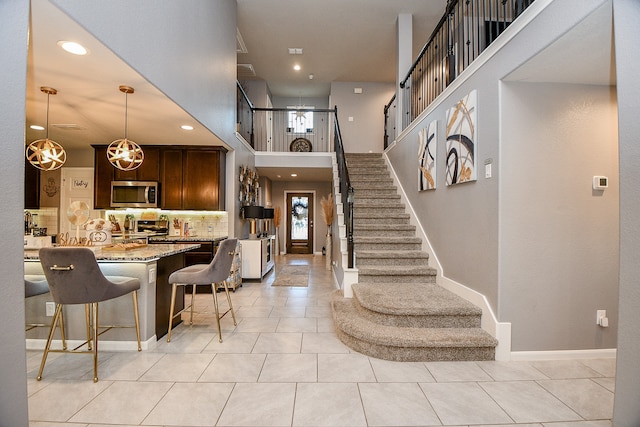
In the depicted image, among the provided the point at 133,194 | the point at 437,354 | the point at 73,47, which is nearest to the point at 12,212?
the point at 73,47

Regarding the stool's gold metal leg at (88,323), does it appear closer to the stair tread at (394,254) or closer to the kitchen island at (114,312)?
the kitchen island at (114,312)

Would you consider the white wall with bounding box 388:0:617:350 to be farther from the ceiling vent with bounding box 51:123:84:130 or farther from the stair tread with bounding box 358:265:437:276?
the ceiling vent with bounding box 51:123:84:130

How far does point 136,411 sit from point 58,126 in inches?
162

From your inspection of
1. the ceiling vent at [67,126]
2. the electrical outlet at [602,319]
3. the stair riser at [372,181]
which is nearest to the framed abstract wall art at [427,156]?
the stair riser at [372,181]

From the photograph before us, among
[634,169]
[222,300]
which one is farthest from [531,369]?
[222,300]

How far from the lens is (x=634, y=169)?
1607 mm

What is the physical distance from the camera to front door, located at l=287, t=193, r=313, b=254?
1049 centimetres

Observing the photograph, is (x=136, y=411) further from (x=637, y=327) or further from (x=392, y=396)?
(x=637, y=327)

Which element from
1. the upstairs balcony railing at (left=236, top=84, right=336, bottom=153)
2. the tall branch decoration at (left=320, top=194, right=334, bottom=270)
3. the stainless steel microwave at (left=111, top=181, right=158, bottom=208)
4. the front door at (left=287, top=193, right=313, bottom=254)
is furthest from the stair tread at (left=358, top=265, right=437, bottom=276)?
the front door at (left=287, top=193, right=313, bottom=254)

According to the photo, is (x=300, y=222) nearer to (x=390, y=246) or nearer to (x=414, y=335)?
(x=390, y=246)

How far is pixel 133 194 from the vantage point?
5129mm

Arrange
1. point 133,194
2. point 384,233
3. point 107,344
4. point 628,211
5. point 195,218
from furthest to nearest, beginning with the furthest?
point 195,218, point 133,194, point 384,233, point 107,344, point 628,211

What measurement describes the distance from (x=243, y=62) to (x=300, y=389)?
25.7 feet

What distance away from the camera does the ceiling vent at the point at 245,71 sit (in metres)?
7.66
